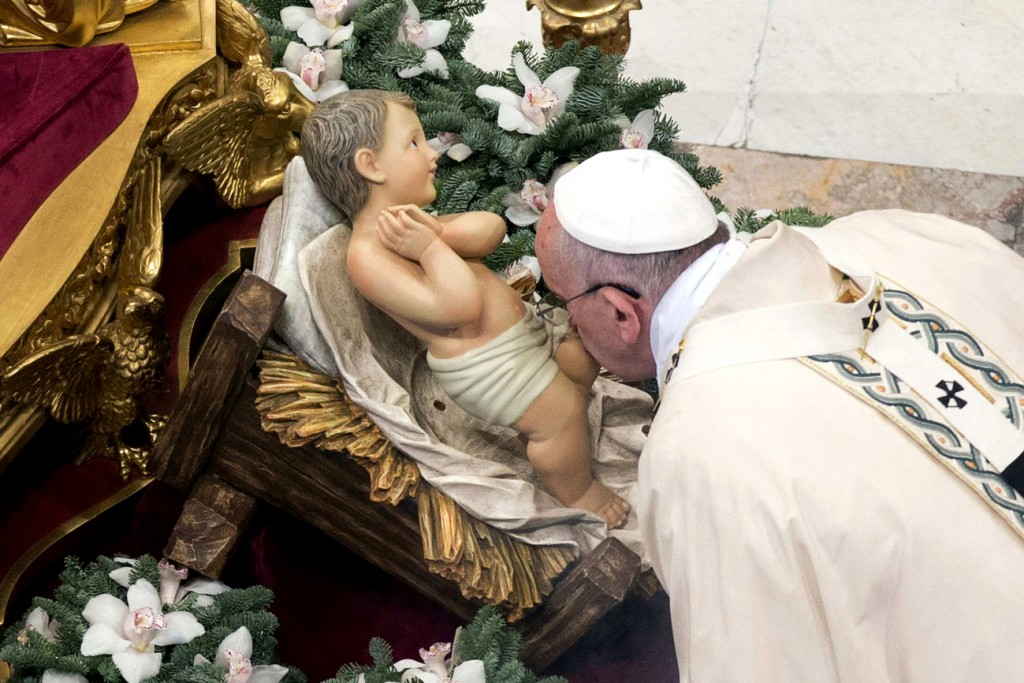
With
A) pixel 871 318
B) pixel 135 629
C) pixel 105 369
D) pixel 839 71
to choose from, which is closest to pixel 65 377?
pixel 105 369

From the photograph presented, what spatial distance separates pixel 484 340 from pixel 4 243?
0.93 meters

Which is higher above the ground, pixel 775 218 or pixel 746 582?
pixel 746 582

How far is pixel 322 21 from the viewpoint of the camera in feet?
10.1

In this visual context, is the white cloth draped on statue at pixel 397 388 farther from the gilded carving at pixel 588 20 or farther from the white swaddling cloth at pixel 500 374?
the gilded carving at pixel 588 20

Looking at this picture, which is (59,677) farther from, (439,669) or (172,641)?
(439,669)

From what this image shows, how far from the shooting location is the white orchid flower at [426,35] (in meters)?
3.00

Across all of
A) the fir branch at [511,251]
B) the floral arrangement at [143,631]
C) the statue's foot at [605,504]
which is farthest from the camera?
the fir branch at [511,251]

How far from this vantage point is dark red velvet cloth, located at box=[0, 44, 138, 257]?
95.6 inches

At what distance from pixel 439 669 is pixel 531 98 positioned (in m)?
1.26

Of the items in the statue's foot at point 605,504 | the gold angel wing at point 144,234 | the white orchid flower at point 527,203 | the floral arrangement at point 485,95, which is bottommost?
the statue's foot at point 605,504

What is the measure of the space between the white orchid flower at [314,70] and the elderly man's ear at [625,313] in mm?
1243

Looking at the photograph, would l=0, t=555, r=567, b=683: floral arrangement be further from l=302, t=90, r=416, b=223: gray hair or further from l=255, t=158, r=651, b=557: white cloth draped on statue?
l=302, t=90, r=416, b=223: gray hair

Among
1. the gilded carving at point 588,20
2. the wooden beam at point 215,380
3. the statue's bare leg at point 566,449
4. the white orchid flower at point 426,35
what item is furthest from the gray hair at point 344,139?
the gilded carving at point 588,20

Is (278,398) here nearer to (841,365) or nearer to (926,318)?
(841,365)
